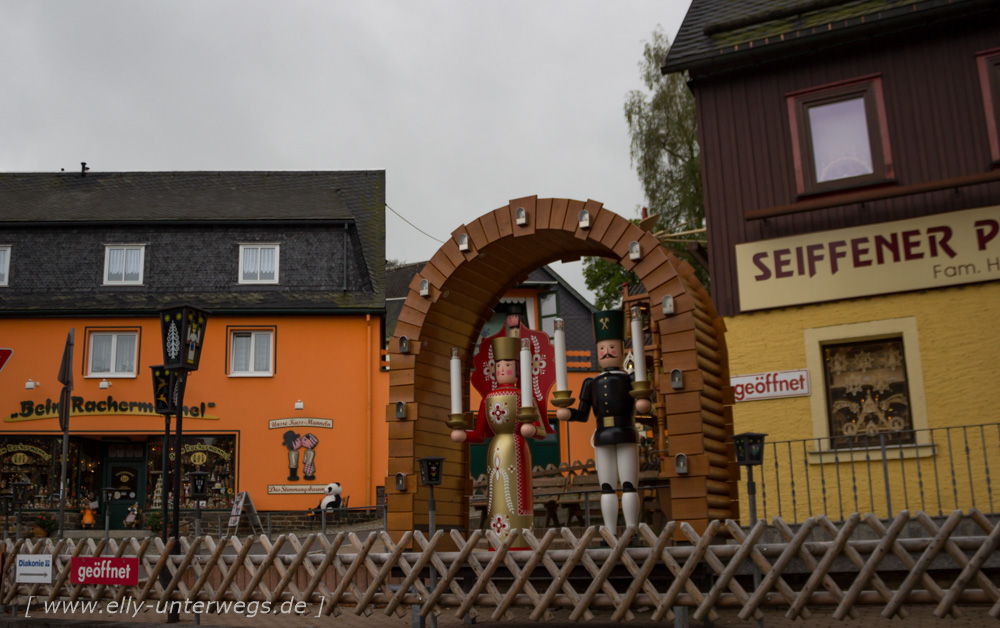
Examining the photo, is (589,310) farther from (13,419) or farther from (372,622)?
(372,622)

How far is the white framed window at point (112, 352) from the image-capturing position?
845 inches

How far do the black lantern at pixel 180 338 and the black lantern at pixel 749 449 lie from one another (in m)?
5.69

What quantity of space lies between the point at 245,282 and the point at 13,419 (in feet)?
20.3

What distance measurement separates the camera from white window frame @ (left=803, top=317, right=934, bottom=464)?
9883mm

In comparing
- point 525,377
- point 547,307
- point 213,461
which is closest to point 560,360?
point 525,377

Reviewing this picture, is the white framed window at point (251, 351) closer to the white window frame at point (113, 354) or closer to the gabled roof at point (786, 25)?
the white window frame at point (113, 354)

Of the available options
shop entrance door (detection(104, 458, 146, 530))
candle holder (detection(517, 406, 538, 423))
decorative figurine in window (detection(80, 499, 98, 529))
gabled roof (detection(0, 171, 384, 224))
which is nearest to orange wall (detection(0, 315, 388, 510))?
shop entrance door (detection(104, 458, 146, 530))

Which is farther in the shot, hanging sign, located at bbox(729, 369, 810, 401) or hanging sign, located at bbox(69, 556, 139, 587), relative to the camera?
hanging sign, located at bbox(729, 369, 810, 401)

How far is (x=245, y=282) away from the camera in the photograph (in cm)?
2256

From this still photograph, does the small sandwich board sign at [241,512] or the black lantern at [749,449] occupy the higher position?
the black lantern at [749,449]

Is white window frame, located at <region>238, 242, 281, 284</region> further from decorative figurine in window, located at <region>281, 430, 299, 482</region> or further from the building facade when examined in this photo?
the building facade

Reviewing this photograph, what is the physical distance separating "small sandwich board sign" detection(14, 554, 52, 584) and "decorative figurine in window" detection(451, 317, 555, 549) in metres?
4.49

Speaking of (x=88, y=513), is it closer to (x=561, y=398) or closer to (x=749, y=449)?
(x=561, y=398)

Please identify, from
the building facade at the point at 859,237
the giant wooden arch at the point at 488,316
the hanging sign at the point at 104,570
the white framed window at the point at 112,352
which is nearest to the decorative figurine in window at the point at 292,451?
the white framed window at the point at 112,352
